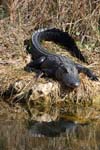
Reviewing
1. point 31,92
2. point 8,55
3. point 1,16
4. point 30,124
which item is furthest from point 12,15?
point 30,124

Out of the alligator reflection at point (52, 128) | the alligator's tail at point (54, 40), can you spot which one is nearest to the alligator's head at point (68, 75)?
the alligator's tail at point (54, 40)

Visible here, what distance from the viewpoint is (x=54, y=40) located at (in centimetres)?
1012

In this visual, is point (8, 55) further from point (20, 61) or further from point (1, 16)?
point (1, 16)

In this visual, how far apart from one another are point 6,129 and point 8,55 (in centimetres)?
238

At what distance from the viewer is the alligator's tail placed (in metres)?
9.41

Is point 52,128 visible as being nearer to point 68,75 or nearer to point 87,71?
point 68,75

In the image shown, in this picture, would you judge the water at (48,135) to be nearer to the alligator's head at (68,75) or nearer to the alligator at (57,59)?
the alligator's head at (68,75)

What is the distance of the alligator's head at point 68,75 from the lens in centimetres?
826

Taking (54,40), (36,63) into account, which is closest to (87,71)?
(36,63)

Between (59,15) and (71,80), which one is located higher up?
(59,15)

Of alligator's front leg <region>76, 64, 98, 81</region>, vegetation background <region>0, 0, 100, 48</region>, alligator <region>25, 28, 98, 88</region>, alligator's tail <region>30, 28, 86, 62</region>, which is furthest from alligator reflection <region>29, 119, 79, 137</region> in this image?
vegetation background <region>0, 0, 100, 48</region>

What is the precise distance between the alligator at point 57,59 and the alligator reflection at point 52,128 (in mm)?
967

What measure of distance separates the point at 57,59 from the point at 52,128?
1.99 meters

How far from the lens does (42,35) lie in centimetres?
994
